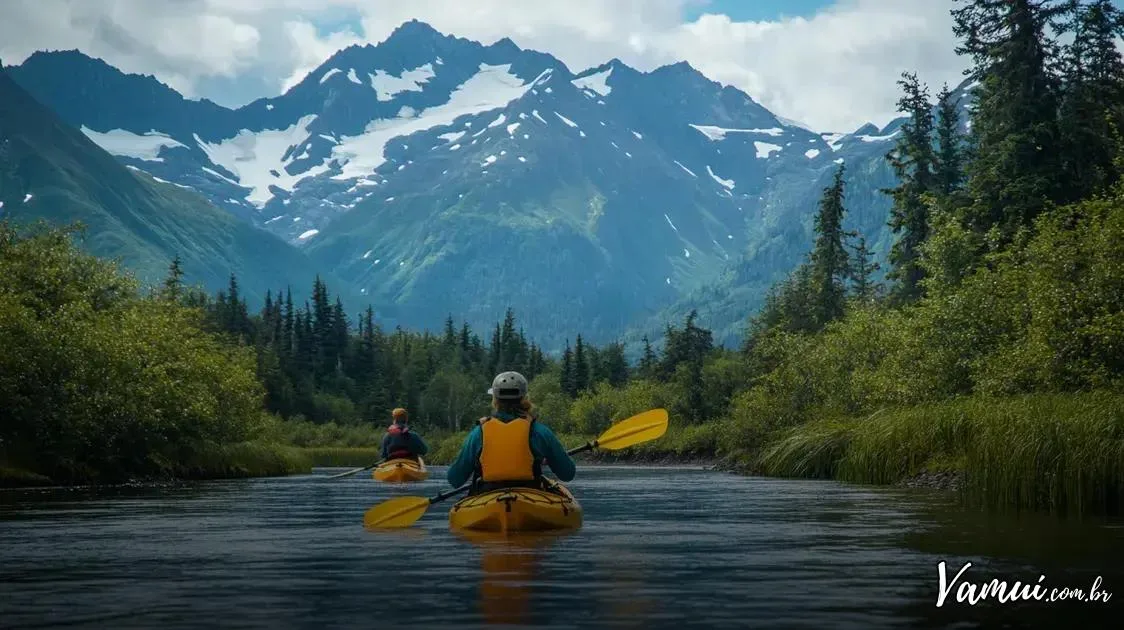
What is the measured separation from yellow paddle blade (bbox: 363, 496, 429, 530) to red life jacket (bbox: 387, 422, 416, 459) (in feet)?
69.1

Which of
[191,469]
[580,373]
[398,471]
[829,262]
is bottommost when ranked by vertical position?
[398,471]

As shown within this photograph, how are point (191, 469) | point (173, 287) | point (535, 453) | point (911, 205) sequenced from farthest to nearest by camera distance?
1. point (173, 287)
2. point (911, 205)
3. point (191, 469)
4. point (535, 453)

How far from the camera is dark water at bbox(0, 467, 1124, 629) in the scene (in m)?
10.9

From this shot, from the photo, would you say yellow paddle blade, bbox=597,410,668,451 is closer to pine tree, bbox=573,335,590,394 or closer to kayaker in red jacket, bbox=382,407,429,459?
kayaker in red jacket, bbox=382,407,429,459

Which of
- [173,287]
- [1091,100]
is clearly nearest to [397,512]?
[1091,100]

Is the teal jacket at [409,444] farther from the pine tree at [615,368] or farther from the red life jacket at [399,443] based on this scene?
the pine tree at [615,368]

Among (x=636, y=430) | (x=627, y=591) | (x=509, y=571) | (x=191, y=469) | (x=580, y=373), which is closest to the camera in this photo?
(x=627, y=591)

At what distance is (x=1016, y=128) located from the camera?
191 feet

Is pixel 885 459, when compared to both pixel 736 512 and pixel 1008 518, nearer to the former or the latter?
pixel 736 512

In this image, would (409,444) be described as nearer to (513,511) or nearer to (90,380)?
(90,380)

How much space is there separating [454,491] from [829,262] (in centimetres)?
8019

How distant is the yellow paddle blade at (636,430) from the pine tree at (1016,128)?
35.2 m

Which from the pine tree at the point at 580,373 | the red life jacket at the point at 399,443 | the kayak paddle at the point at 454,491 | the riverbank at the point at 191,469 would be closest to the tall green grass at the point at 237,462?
the riverbank at the point at 191,469

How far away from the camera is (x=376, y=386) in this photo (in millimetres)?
184500
